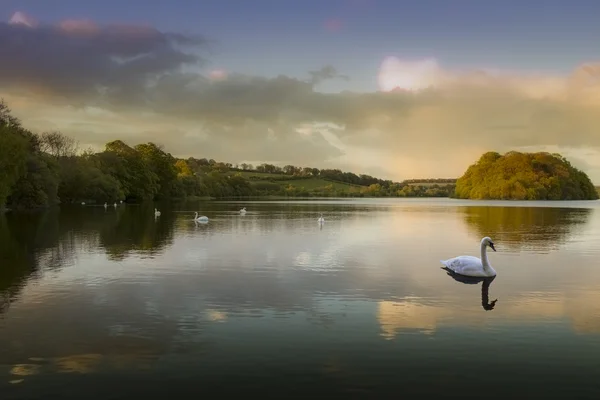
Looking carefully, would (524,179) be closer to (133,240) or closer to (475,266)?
(133,240)

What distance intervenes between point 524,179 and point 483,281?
14947 centimetres

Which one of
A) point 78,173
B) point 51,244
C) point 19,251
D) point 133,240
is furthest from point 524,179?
point 19,251

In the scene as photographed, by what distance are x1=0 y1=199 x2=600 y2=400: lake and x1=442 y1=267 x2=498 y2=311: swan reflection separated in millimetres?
118

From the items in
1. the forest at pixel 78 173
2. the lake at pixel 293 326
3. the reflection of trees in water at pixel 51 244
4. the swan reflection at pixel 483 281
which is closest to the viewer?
the lake at pixel 293 326

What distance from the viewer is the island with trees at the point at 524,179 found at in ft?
516

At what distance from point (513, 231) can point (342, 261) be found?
69.4ft

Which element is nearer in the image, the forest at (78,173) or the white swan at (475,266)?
the white swan at (475,266)

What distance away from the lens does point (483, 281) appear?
1962 cm

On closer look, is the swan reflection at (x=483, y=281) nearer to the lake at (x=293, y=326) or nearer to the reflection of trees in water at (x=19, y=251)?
the lake at (x=293, y=326)

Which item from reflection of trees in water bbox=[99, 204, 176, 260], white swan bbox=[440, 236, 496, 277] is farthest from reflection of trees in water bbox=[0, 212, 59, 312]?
white swan bbox=[440, 236, 496, 277]

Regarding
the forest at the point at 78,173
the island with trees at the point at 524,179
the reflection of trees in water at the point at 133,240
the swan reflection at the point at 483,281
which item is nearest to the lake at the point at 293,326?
the swan reflection at the point at 483,281

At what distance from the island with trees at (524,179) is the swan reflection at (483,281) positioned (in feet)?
470

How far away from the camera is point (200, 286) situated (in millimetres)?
18250

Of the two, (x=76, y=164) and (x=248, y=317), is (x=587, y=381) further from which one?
(x=76, y=164)
